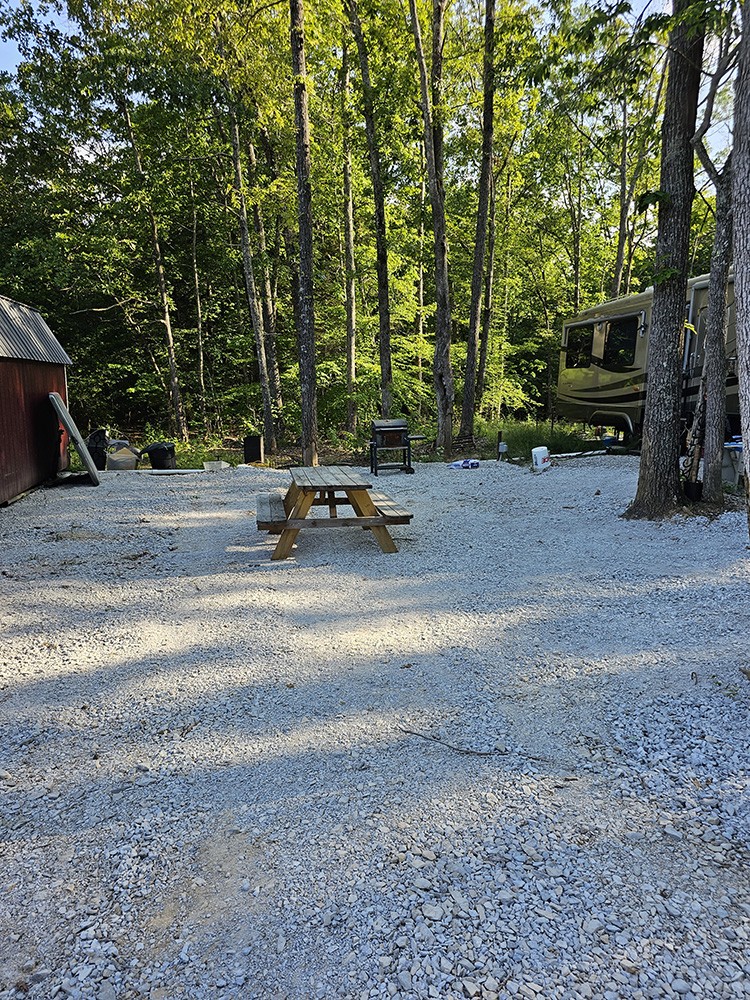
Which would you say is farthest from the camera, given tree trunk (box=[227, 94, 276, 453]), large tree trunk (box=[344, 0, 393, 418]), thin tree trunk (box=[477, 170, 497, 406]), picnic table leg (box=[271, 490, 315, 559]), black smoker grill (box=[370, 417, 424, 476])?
thin tree trunk (box=[477, 170, 497, 406])

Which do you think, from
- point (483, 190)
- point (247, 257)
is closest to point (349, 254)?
point (247, 257)

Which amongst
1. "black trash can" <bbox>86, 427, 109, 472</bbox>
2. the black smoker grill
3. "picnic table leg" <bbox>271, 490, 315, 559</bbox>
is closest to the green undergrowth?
"black trash can" <bbox>86, 427, 109, 472</bbox>

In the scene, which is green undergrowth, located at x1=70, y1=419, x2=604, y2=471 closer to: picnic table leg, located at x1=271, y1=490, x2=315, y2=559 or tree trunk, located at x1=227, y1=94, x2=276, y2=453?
tree trunk, located at x1=227, y1=94, x2=276, y2=453

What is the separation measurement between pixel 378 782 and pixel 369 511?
11.4ft

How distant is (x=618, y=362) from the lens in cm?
1178

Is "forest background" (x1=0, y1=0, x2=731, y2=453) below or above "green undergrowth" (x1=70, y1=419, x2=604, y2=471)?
above

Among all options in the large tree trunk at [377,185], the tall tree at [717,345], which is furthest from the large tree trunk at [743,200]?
the large tree trunk at [377,185]

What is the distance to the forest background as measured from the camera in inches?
500

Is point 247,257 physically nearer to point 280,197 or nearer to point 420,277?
point 280,197


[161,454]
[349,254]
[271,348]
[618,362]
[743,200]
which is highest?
[349,254]

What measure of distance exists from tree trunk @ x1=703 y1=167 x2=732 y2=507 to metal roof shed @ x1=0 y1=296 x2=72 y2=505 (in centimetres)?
847

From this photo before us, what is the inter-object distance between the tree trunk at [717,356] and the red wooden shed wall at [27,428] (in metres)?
8.47

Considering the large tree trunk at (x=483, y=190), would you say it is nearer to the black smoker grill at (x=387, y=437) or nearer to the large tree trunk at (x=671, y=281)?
the black smoker grill at (x=387, y=437)

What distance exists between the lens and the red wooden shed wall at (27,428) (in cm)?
834
